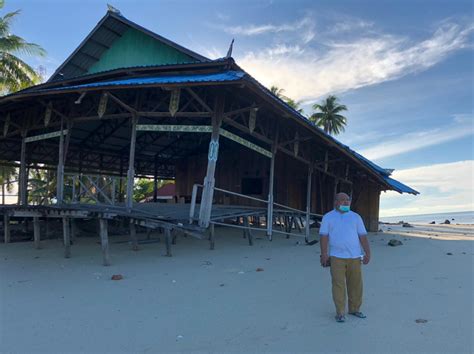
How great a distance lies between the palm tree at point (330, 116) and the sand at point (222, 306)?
34.1 m

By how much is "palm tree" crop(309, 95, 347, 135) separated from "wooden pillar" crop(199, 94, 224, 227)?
34.6 metres

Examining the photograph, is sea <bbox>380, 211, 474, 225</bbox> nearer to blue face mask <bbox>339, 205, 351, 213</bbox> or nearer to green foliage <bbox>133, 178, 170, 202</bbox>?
green foliage <bbox>133, 178, 170, 202</bbox>

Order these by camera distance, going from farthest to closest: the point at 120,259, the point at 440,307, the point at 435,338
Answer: the point at 120,259, the point at 440,307, the point at 435,338

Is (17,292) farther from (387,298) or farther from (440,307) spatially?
(440,307)

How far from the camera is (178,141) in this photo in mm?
18172

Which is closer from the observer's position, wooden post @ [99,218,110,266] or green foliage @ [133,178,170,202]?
wooden post @ [99,218,110,266]

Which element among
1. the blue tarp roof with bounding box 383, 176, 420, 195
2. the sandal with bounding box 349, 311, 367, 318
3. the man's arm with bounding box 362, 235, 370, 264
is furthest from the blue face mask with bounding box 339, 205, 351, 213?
the blue tarp roof with bounding box 383, 176, 420, 195

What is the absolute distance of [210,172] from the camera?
28.8 ft

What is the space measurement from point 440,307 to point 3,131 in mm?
15482

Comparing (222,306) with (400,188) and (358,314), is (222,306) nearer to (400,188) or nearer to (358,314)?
(358,314)

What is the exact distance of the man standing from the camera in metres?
4.43

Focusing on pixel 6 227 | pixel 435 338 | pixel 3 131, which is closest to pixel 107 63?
pixel 3 131

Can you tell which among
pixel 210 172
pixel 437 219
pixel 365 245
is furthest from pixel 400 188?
pixel 437 219

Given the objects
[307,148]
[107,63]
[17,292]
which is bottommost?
[17,292]
